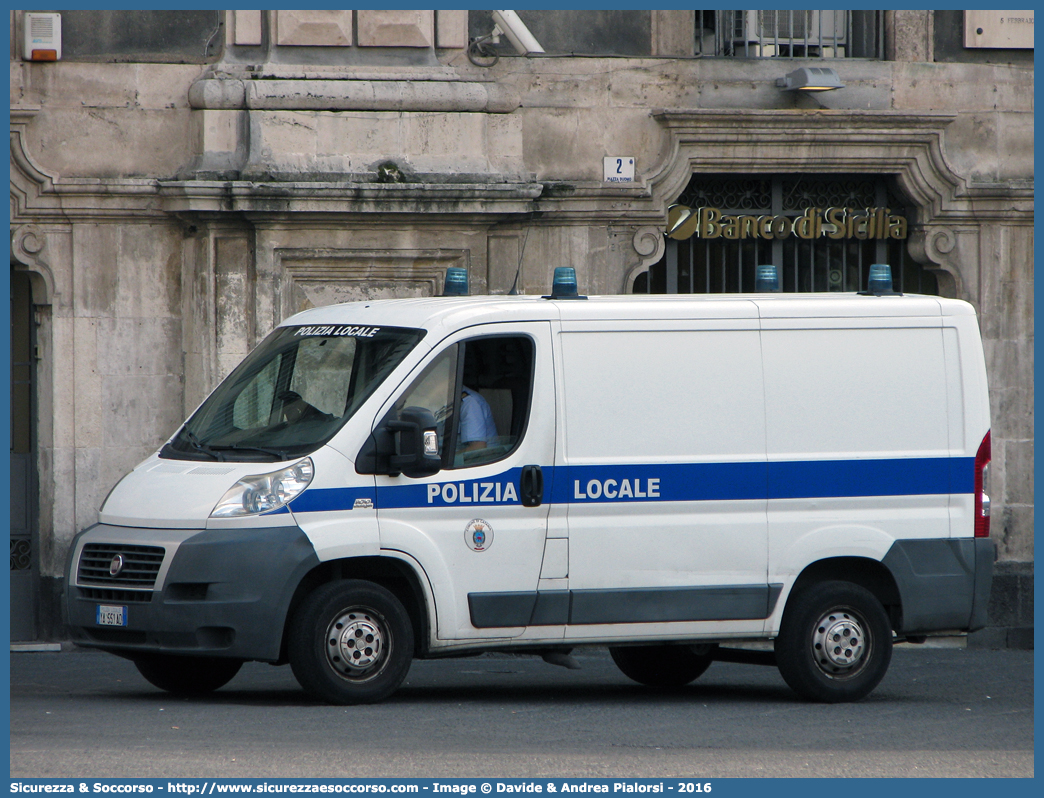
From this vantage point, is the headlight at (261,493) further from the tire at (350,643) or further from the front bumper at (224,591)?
A: the tire at (350,643)

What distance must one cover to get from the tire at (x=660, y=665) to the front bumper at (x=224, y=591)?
2588 mm

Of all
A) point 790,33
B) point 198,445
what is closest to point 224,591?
point 198,445

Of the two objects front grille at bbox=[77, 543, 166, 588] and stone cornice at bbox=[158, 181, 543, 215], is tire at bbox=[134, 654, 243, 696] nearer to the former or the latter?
front grille at bbox=[77, 543, 166, 588]

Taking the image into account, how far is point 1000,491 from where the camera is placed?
1452cm

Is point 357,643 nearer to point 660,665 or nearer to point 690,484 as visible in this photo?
point 690,484

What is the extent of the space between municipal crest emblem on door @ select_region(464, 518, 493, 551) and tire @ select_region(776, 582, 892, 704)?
70.2 inches

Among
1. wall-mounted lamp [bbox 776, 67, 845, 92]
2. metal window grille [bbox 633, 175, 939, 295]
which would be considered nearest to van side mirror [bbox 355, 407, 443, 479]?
metal window grille [bbox 633, 175, 939, 295]

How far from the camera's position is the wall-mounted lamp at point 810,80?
1389cm

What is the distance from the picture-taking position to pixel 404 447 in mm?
8617

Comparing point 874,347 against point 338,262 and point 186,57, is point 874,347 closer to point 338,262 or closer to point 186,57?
point 338,262

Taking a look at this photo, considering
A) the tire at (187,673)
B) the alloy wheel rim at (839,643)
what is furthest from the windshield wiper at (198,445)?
the alloy wheel rim at (839,643)

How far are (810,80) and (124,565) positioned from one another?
7.55 meters
